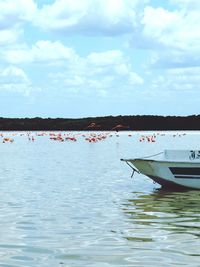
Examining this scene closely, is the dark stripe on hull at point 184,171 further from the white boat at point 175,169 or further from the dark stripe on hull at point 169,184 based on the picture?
the dark stripe on hull at point 169,184

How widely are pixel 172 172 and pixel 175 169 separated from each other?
0.23 m

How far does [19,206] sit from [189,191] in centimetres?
715

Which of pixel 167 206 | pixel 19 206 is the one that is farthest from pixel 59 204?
pixel 167 206

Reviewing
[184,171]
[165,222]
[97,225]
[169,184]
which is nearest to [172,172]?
[184,171]

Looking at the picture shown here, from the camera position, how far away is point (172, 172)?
2473 centimetres

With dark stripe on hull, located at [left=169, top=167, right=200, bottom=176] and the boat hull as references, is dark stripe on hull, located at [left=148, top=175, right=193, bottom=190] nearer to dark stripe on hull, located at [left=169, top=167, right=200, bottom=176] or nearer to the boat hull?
the boat hull

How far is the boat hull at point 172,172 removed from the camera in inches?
959

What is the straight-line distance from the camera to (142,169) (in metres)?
25.2

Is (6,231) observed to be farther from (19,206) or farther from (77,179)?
(77,179)

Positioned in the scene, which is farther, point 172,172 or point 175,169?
point 172,172

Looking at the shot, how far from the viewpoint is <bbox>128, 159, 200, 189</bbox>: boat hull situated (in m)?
24.4

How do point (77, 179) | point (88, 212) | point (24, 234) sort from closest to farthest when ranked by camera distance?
point (24, 234)
point (88, 212)
point (77, 179)

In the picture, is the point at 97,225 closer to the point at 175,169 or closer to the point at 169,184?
the point at 175,169

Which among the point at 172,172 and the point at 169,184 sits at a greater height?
the point at 172,172
